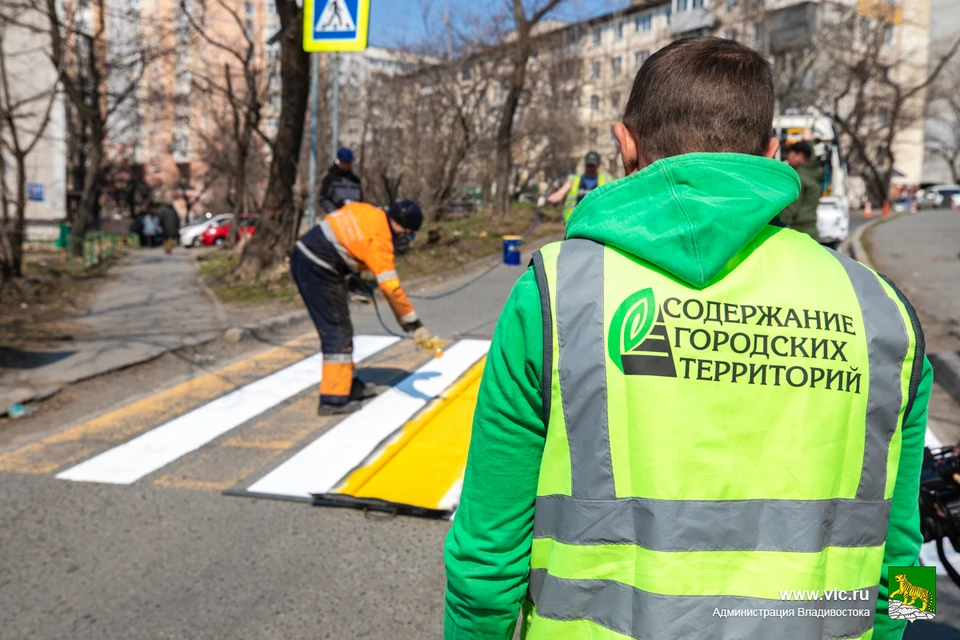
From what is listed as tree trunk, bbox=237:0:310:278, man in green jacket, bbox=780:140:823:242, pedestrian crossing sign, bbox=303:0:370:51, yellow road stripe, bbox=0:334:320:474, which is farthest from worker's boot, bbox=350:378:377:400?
tree trunk, bbox=237:0:310:278

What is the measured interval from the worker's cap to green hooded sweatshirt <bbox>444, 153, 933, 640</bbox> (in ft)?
17.7

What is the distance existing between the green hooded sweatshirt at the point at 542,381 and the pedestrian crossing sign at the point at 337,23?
7735mm

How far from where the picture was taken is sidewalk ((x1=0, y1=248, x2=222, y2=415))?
8.05 m

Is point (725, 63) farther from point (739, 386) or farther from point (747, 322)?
point (739, 386)

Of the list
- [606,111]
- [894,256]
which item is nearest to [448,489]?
[894,256]

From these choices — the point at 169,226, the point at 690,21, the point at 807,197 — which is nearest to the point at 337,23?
the point at 807,197

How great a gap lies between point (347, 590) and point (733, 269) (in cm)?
308

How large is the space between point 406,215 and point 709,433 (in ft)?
18.5

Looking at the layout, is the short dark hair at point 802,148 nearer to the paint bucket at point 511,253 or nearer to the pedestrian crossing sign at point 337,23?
the paint bucket at point 511,253

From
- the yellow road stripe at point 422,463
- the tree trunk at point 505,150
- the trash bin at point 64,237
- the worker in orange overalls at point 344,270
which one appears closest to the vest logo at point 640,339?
the yellow road stripe at point 422,463

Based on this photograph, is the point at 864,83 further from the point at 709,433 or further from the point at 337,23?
the point at 709,433

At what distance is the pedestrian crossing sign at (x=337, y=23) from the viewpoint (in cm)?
867

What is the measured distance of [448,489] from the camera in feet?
16.4

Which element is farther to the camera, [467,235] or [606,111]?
[606,111]
